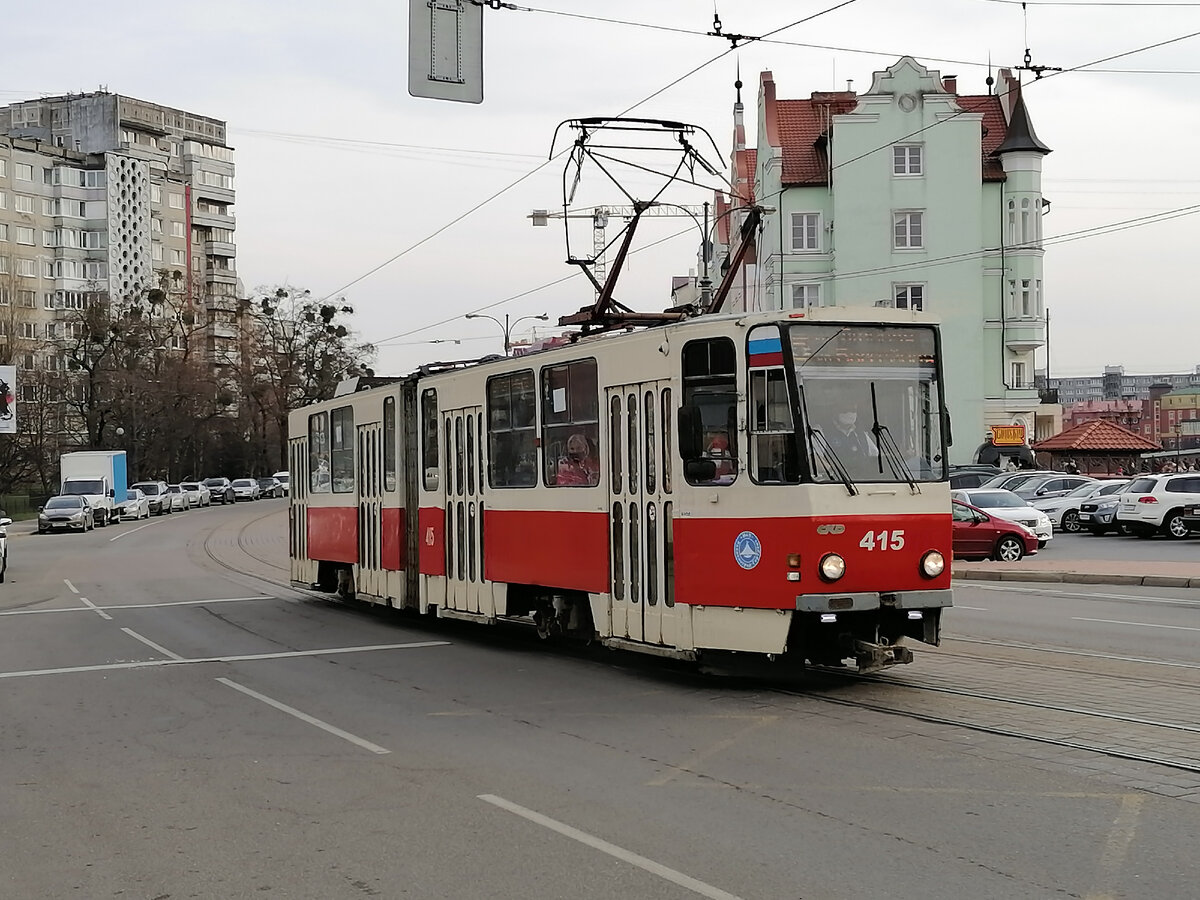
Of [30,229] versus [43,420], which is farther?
[30,229]

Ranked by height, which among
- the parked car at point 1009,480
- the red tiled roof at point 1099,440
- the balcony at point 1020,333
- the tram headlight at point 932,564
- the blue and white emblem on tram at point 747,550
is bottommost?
the tram headlight at point 932,564

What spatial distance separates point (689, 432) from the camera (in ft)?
37.0

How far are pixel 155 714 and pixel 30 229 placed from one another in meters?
104

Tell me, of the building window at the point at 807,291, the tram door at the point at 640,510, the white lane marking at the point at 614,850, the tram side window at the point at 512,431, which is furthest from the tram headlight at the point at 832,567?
the building window at the point at 807,291

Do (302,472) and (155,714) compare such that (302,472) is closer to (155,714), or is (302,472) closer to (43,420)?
(155,714)

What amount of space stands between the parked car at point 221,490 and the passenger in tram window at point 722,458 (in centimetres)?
7483

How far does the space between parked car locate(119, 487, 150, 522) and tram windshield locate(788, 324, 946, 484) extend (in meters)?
56.8

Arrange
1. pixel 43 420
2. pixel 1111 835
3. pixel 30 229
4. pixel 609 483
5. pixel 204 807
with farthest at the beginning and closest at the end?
pixel 30 229
pixel 43 420
pixel 609 483
pixel 204 807
pixel 1111 835

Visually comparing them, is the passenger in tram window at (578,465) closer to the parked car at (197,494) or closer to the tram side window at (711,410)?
the tram side window at (711,410)

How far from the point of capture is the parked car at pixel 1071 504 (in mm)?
41812

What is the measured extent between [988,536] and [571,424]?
59.8 feet

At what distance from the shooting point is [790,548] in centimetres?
1120

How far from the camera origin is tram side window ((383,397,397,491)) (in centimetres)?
1873

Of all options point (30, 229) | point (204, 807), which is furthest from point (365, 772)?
point (30, 229)
